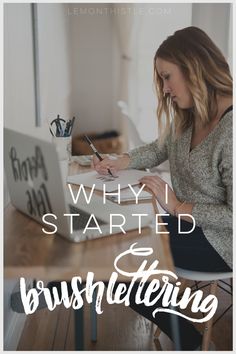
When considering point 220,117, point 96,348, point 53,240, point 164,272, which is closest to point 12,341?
point 96,348

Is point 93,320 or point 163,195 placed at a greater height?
point 163,195

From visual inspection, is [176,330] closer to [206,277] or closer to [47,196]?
[206,277]

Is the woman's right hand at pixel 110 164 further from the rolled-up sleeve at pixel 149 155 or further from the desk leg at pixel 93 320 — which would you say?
the desk leg at pixel 93 320

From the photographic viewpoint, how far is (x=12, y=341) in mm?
1018

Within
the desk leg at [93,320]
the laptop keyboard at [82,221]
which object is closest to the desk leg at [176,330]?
the desk leg at [93,320]

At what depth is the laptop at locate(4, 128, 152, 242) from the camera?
74 centimetres

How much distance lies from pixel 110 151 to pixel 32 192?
0.50 meters

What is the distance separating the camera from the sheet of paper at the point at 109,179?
1046 millimetres

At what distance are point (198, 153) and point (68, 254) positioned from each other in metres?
0.38

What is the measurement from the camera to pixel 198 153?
3.14 ft

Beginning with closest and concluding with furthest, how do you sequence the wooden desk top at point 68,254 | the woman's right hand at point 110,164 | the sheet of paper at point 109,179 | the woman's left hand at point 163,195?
the wooden desk top at point 68,254
the woman's left hand at point 163,195
the sheet of paper at point 109,179
the woman's right hand at point 110,164

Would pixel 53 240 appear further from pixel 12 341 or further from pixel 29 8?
pixel 29 8

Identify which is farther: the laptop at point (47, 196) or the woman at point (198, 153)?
the woman at point (198, 153)

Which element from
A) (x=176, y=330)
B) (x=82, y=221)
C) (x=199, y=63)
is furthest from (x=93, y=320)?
(x=199, y=63)
